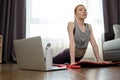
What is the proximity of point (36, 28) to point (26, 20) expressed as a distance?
0.22 metres

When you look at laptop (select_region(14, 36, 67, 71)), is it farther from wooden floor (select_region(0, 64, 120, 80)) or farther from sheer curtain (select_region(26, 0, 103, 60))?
sheer curtain (select_region(26, 0, 103, 60))

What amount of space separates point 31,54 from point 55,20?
2.49 metres

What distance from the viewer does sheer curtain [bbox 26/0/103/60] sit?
3668 millimetres

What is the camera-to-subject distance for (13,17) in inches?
141

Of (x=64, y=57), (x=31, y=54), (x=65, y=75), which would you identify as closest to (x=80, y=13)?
(x=64, y=57)

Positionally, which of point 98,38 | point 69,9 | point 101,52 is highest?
point 69,9

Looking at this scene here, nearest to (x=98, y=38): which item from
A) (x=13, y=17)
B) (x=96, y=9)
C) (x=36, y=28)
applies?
(x=96, y=9)

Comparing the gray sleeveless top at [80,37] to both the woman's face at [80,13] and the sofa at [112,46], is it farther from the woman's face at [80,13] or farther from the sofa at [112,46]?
the sofa at [112,46]

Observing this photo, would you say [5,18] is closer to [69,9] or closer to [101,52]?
[69,9]

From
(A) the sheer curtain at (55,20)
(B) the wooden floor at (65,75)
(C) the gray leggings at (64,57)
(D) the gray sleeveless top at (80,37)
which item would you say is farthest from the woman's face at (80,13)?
(A) the sheer curtain at (55,20)

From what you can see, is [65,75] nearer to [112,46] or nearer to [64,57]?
[64,57]

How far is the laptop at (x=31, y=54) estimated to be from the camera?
121 cm

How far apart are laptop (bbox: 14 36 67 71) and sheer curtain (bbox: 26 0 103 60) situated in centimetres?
220

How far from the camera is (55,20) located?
12.3ft
